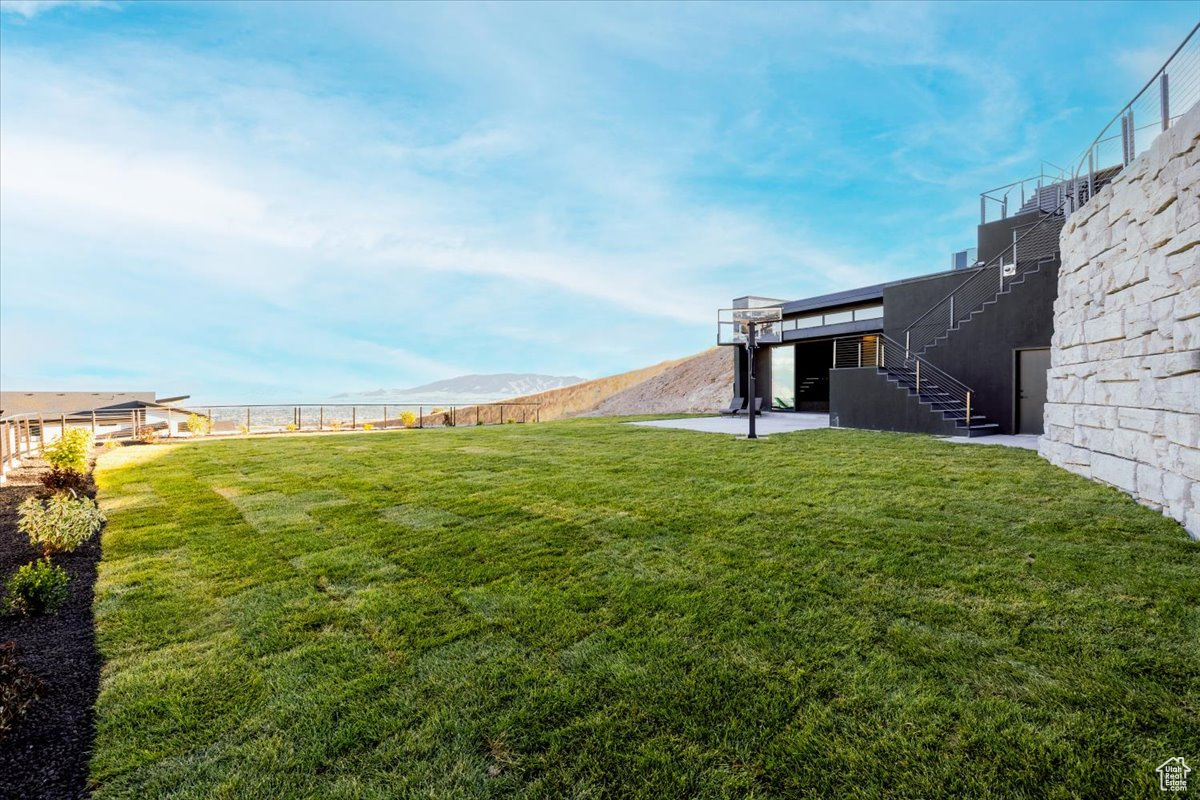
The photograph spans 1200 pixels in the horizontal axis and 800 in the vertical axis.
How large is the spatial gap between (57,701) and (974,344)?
49.5 feet

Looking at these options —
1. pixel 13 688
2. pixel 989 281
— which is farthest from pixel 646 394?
pixel 13 688

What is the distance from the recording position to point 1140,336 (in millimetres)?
5395

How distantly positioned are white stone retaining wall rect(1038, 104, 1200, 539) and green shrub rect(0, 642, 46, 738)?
7446 millimetres

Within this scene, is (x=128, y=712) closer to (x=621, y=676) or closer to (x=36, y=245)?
(x=621, y=676)

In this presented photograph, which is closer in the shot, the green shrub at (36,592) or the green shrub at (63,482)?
the green shrub at (36,592)

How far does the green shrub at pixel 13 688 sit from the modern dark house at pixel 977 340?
13509 mm

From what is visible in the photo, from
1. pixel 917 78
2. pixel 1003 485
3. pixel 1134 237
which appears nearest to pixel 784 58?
pixel 917 78

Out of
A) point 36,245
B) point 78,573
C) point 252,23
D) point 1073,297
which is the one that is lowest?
point 78,573

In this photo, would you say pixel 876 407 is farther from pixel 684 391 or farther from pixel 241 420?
pixel 684 391

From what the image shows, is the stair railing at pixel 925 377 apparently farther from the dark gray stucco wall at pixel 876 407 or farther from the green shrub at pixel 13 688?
the green shrub at pixel 13 688

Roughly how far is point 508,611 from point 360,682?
0.87 meters

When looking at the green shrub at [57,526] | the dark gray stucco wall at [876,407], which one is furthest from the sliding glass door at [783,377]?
the green shrub at [57,526]

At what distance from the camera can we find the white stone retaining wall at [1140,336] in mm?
4477

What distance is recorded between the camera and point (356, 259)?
32188mm
